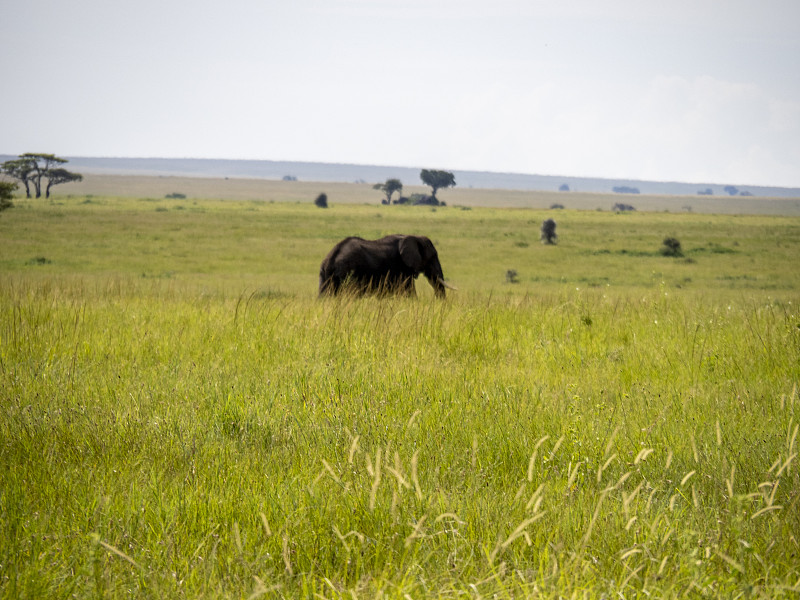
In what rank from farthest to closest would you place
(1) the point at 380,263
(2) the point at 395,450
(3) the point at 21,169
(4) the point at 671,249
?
(3) the point at 21,169 → (4) the point at 671,249 → (1) the point at 380,263 → (2) the point at 395,450

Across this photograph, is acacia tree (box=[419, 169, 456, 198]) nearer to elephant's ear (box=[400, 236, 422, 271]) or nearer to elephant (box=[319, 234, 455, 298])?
elephant (box=[319, 234, 455, 298])

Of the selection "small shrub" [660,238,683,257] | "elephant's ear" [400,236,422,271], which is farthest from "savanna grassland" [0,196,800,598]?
"small shrub" [660,238,683,257]

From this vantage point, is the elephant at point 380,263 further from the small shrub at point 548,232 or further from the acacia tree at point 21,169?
the acacia tree at point 21,169

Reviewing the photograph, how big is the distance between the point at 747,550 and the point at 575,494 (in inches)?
32.8

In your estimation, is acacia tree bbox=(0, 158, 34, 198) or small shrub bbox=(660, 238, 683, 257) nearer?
small shrub bbox=(660, 238, 683, 257)

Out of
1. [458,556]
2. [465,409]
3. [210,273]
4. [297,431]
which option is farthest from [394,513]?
[210,273]

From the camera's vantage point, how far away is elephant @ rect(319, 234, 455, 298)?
46.4ft

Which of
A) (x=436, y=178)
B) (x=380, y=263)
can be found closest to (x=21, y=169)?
(x=436, y=178)

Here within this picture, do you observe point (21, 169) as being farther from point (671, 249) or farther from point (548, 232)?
point (671, 249)

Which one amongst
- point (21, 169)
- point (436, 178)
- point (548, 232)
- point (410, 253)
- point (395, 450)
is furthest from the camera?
point (436, 178)

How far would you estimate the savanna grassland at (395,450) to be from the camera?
2.68 meters

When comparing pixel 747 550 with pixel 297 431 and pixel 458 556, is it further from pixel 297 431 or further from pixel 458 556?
pixel 297 431

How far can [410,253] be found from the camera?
14750mm

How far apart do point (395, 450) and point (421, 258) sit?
11239 mm
